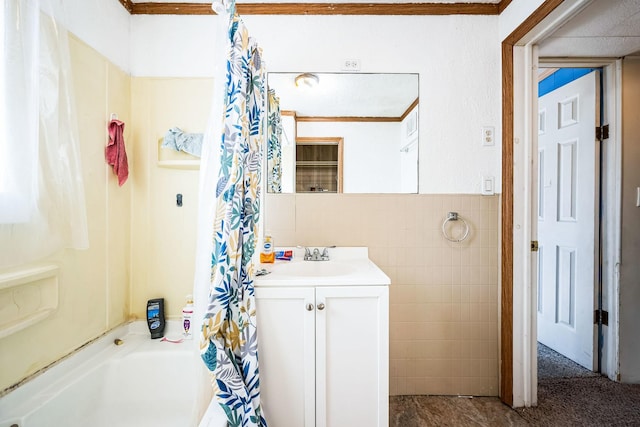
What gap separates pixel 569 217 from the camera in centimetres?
221

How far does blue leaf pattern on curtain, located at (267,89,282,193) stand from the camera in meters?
1.83

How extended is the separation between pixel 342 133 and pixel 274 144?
1.43 feet

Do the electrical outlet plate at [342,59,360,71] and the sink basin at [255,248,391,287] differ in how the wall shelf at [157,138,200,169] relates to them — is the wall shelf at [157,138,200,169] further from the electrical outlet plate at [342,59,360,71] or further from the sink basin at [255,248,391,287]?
the electrical outlet plate at [342,59,360,71]

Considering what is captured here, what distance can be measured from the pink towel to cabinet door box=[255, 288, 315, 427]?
108 centimetres

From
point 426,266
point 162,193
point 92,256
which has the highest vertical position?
point 162,193

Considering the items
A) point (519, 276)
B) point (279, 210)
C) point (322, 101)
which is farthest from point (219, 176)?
point (519, 276)

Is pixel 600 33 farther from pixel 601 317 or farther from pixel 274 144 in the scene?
pixel 274 144

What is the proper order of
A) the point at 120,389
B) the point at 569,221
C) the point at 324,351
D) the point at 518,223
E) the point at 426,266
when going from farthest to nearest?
1. the point at 569,221
2. the point at 426,266
3. the point at 518,223
4. the point at 120,389
5. the point at 324,351

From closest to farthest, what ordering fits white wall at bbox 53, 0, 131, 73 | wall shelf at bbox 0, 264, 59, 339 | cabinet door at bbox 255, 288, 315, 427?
wall shelf at bbox 0, 264, 59, 339
cabinet door at bbox 255, 288, 315, 427
white wall at bbox 53, 0, 131, 73

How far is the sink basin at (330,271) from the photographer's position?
49.6 inches

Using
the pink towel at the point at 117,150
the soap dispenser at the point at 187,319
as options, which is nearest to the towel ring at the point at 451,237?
the soap dispenser at the point at 187,319

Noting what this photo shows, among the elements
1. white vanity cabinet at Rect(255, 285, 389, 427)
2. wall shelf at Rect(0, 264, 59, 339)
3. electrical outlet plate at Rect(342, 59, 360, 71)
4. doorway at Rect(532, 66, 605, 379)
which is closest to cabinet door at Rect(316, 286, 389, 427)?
white vanity cabinet at Rect(255, 285, 389, 427)

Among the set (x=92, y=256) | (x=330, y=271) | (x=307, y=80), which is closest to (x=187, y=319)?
(x=92, y=256)

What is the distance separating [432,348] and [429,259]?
1.80ft
